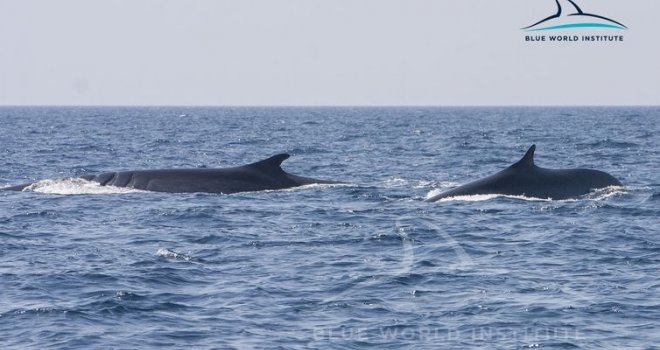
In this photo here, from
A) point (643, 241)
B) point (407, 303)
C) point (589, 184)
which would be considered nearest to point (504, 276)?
point (407, 303)

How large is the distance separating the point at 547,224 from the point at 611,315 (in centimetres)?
900

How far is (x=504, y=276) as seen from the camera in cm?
1906

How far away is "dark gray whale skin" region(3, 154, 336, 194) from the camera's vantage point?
3219cm

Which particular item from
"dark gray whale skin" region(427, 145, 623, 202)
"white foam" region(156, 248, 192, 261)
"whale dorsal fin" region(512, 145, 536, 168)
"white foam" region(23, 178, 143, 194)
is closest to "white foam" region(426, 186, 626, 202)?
"dark gray whale skin" region(427, 145, 623, 202)

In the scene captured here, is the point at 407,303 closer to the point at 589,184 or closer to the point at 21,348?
the point at 21,348

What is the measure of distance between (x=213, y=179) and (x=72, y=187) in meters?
4.21

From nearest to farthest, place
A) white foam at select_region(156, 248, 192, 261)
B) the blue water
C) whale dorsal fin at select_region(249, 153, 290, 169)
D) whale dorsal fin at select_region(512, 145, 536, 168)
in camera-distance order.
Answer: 1. the blue water
2. white foam at select_region(156, 248, 192, 261)
3. whale dorsal fin at select_region(512, 145, 536, 168)
4. whale dorsal fin at select_region(249, 153, 290, 169)

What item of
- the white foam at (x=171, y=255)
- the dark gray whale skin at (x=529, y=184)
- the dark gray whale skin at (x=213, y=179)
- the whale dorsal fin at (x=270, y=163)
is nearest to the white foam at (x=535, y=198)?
the dark gray whale skin at (x=529, y=184)

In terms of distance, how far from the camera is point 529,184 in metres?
30.0

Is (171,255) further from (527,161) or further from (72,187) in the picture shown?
(72,187)

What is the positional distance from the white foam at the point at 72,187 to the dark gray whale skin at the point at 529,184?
29.5 ft

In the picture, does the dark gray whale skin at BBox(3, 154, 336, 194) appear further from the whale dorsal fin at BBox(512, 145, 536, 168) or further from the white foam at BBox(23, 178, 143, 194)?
the whale dorsal fin at BBox(512, 145, 536, 168)

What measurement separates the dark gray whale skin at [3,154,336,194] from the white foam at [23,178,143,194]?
0.32 metres

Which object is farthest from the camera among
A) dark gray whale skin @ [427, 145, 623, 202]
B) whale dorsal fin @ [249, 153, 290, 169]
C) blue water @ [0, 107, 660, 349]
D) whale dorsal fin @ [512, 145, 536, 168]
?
whale dorsal fin @ [249, 153, 290, 169]
